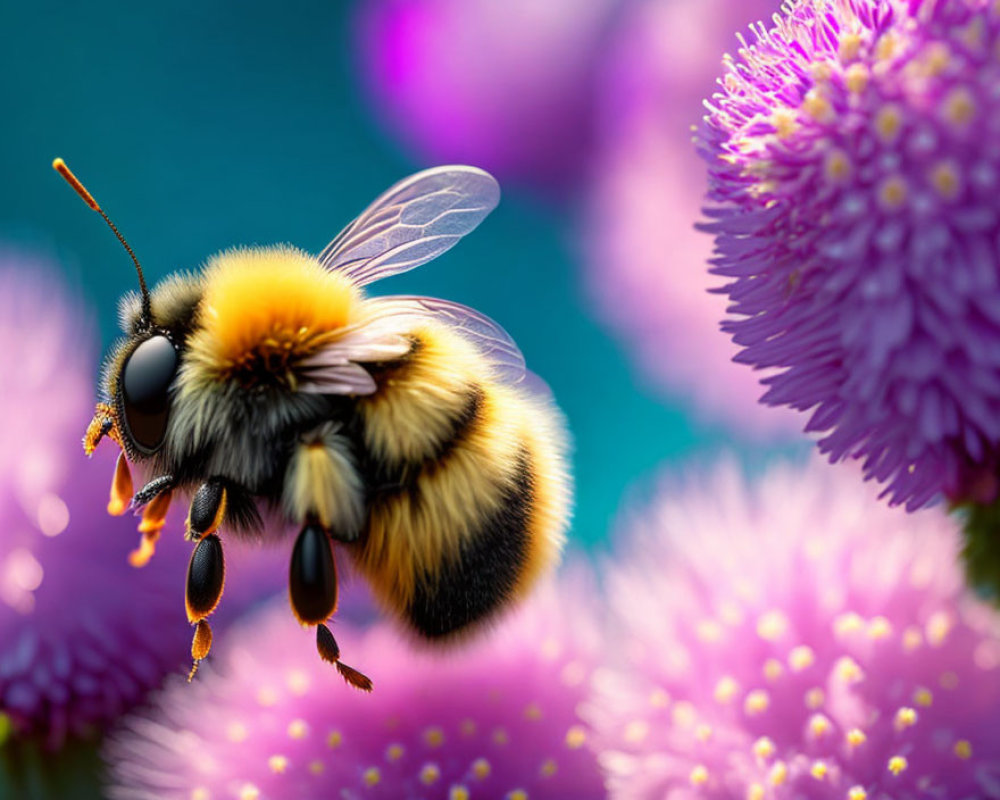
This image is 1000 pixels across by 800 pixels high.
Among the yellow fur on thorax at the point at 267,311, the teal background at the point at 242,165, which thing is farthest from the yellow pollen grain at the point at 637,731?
the teal background at the point at 242,165

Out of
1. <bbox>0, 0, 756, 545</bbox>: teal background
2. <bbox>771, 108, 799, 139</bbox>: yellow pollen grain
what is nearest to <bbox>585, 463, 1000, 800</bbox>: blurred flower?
<bbox>771, 108, 799, 139</bbox>: yellow pollen grain

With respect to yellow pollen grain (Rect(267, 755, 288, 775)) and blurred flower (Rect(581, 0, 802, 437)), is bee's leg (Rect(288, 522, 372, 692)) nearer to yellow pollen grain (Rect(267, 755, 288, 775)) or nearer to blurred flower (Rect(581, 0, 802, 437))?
yellow pollen grain (Rect(267, 755, 288, 775))

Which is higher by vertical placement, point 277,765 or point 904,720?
point 904,720

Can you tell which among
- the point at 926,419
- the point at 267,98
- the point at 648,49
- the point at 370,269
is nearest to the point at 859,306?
the point at 926,419

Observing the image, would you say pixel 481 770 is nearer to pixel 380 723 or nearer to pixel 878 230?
pixel 380 723

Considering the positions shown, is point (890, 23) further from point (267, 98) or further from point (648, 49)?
point (267, 98)

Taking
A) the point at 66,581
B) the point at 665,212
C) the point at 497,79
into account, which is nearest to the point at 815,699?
the point at 66,581
